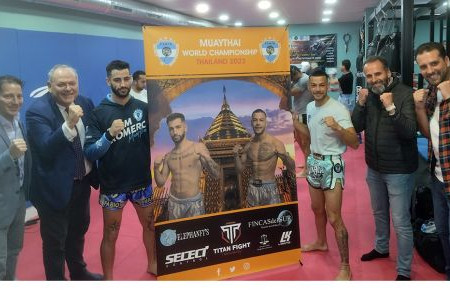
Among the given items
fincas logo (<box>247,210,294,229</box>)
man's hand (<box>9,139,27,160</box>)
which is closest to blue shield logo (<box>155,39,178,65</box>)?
man's hand (<box>9,139,27,160</box>)

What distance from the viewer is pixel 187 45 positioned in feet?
8.13

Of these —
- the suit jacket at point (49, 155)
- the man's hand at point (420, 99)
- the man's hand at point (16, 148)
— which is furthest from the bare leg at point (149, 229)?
the man's hand at point (420, 99)

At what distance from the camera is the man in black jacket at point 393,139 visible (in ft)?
7.90

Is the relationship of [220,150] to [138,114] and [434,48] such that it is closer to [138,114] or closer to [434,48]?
[138,114]

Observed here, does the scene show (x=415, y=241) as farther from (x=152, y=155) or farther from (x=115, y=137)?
(x=115, y=137)

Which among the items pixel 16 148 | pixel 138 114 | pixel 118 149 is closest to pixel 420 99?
pixel 138 114

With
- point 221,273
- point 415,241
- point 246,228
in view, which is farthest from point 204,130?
point 415,241

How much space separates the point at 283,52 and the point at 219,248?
1.44 meters

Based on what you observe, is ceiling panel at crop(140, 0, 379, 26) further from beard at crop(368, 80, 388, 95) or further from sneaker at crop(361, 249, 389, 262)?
sneaker at crop(361, 249, 389, 262)

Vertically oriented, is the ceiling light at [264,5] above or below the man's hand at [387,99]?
above

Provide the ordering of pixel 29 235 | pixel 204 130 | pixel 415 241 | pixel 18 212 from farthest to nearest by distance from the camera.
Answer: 1. pixel 29 235
2. pixel 415 241
3. pixel 204 130
4. pixel 18 212

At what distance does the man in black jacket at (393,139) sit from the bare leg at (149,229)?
159cm

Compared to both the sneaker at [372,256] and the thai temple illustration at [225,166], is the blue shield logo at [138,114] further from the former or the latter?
the sneaker at [372,256]

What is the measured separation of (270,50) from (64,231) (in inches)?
72.3
